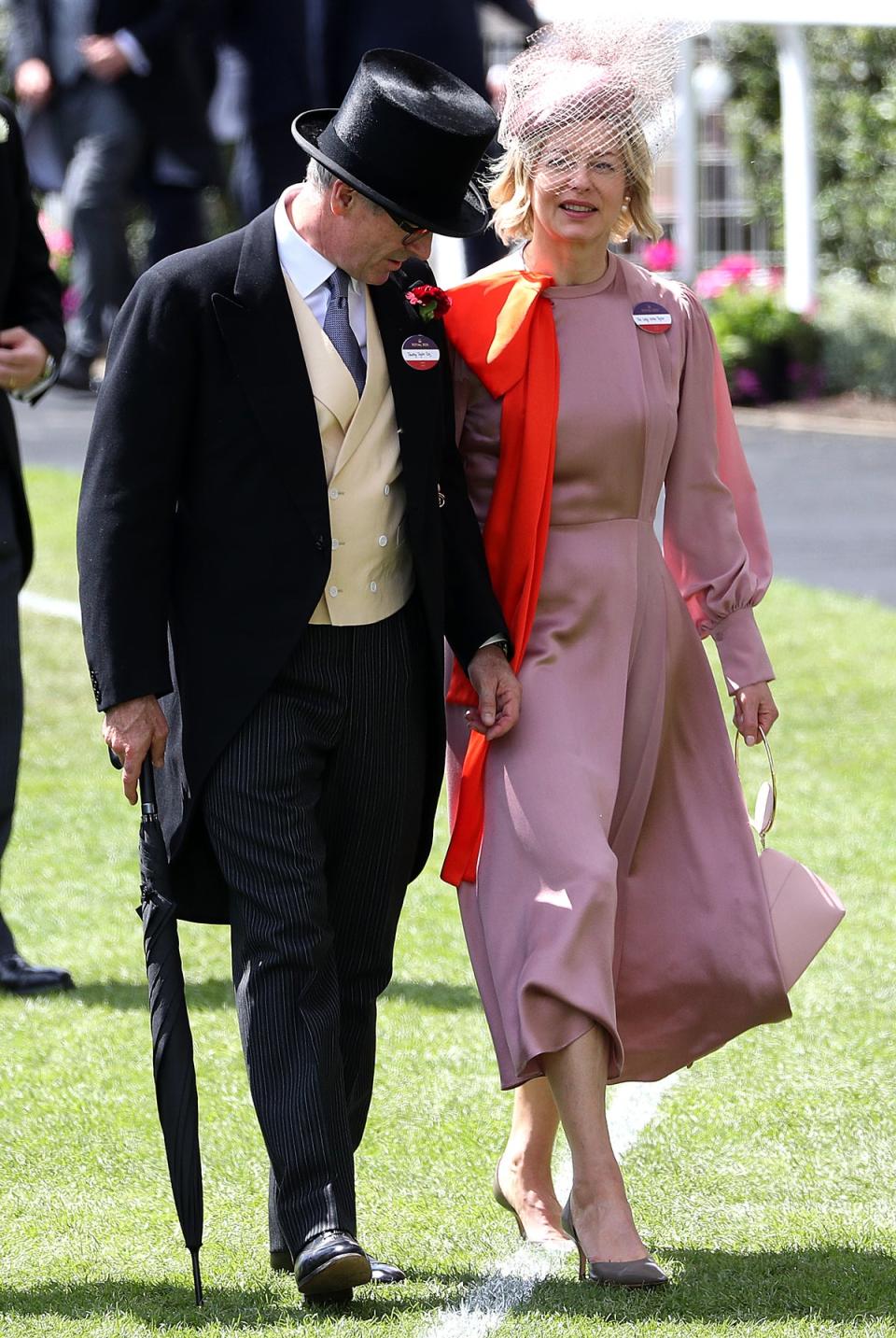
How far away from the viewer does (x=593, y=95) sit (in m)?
4.12

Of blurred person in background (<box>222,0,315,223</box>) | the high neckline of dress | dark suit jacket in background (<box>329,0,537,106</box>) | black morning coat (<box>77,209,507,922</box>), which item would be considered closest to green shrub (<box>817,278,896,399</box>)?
blurred person in background (<box>222,0,315,223</box>)

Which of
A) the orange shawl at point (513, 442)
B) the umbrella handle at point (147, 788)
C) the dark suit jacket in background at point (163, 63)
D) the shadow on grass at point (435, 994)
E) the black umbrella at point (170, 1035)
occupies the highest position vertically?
the orange shawl at point (513, 442)

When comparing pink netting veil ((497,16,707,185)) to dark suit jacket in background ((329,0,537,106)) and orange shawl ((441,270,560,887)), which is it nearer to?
orange shawl ((441,270,560,887))

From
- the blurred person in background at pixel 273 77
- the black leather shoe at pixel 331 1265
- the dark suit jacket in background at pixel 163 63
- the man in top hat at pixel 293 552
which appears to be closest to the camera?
the black leather shoe at pixel 331 1265

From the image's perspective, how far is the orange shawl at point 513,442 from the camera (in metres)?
4.08

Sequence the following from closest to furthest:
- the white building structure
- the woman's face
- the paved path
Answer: the woman's face → the paved path → the white building structure

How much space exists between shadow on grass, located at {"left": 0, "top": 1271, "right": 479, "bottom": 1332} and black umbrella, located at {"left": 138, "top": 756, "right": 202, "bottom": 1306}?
0.05 meters

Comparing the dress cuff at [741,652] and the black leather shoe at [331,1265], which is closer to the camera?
the black leather shoe at [331,1265]

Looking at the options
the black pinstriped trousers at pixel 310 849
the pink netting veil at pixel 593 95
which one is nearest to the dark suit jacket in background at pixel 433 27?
the pink netting veil at pixel 593 95

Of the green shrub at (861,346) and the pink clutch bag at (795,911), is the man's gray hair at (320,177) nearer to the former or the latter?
the pink clutch bag at (795,911)

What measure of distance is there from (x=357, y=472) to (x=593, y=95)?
833 millimetres

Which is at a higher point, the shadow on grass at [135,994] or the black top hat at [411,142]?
the black top hat at [411,142]

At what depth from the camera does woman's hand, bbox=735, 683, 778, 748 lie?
437cm

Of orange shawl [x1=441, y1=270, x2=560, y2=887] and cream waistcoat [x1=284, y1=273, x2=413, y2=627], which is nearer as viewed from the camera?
cream waistcoat [x1=284, y1=273, x2=413, y2=627]
